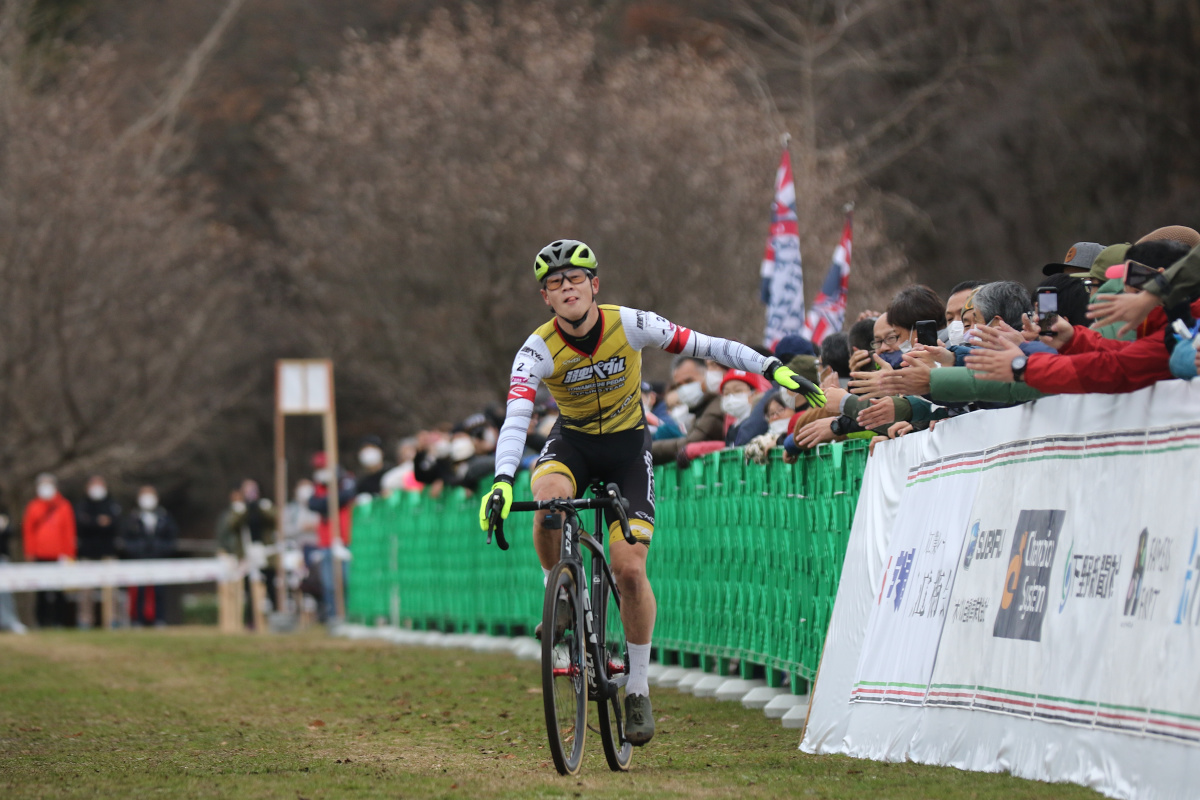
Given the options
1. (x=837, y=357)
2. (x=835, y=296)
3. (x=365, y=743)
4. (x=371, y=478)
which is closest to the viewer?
(x=365, y=743)

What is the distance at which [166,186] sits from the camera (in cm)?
4288

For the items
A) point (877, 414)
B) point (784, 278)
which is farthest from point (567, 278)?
point (784, 278)

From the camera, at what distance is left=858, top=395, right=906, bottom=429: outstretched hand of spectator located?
8.81m

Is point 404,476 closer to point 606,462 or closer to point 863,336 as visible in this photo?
point 863,336

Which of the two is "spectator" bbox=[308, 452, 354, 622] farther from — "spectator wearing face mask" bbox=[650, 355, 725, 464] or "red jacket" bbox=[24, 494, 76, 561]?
"spectator wearing face mask" bbox=[650, 355, 725, 464]

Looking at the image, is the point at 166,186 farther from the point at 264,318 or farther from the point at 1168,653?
the point at 1168,653

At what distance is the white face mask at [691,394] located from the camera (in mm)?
14070

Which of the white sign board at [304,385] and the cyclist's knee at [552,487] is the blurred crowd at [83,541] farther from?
the cyclist's knee at [552,487]

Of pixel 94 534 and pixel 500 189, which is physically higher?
pixel 500 189

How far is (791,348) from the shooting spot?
12188 mm

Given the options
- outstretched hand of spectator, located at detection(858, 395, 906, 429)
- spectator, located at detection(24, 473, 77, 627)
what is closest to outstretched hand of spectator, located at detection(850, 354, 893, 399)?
outstretched hand of spectator, located at detection(858, 395, 906, 429)

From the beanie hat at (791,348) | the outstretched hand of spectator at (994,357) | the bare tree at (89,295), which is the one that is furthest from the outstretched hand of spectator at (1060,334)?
the bare tree at (89,295)

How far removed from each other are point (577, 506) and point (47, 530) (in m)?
24.2

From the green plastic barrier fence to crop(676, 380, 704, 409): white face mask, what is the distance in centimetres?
51
